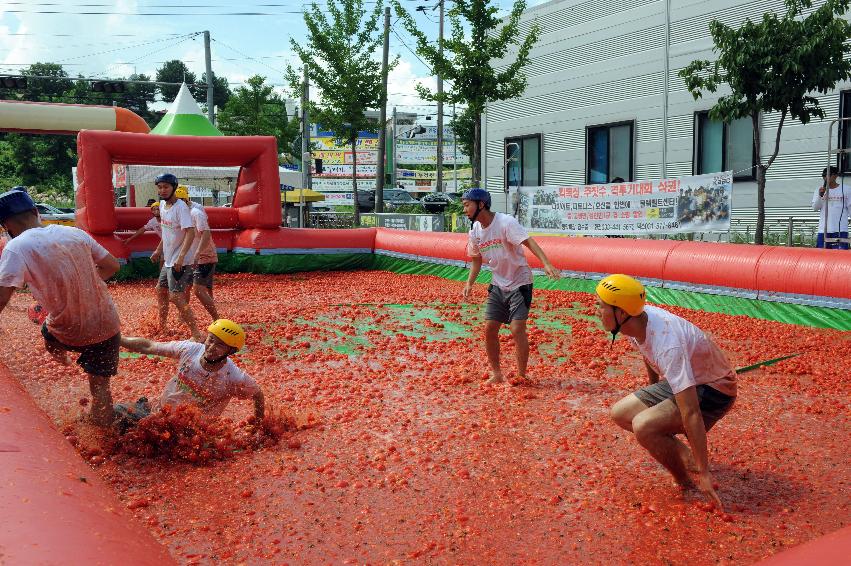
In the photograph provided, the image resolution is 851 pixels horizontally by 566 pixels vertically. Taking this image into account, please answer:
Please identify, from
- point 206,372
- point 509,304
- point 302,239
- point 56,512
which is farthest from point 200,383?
point 302,239

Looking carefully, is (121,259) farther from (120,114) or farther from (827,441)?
(827,441)

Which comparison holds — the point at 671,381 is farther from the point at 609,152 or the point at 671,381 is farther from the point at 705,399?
the point at 609,152

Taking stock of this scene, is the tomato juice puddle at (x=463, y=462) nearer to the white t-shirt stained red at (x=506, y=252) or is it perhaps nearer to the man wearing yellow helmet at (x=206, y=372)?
the man wearing yellow helmet at (x=206, y=372)

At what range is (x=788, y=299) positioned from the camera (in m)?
10.6

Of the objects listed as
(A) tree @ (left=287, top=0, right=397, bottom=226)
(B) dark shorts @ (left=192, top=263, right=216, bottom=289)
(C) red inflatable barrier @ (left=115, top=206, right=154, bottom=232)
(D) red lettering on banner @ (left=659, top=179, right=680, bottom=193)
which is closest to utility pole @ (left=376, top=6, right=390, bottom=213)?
(A) tree @ (left=287, top=0, right=397, bottom=226)

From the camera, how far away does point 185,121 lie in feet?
84.2

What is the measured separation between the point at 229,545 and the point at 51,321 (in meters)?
2.19

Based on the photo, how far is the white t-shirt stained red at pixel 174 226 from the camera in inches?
376

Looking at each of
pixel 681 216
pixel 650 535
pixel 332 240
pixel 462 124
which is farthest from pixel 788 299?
pixel 462 124

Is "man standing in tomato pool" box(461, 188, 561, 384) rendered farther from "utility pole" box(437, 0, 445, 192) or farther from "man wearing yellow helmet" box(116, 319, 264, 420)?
"utility pole" box(437, 0, 445, 192)

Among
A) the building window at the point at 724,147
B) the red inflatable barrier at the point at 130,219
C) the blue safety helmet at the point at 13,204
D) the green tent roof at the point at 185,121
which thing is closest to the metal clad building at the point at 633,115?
the building window at the point at 724,147

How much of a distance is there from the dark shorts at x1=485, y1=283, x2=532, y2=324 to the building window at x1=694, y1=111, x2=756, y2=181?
44.2 feet

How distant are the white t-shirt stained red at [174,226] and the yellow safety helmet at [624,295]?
6.44m

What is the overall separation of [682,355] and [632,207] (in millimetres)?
11899
